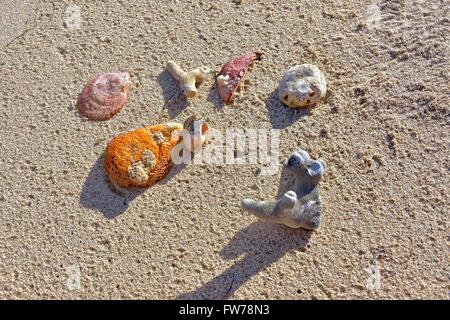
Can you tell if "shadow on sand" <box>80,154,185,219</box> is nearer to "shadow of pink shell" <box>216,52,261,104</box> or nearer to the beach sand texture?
the beach sand texture

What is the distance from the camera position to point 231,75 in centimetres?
311

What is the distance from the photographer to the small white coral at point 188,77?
3072 mm

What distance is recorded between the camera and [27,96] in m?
3.15

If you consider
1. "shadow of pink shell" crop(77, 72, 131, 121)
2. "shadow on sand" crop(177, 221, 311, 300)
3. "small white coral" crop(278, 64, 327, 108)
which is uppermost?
"shadow of pink shell" crop(77, 72, 131, 121)

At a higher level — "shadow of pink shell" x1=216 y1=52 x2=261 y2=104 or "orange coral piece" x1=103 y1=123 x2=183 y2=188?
"shadow of pink shell" x1=216 y1=52 x2=261 y2=104

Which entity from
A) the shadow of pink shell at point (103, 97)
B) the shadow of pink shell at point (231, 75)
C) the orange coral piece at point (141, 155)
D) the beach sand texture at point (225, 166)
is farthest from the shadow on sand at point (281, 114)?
the shadow of pink shell at point (103, 97)

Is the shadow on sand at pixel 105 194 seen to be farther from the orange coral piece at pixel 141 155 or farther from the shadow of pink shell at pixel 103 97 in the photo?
the shadow of pink shell at pixel 103 97

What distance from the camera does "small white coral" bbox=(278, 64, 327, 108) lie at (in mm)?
2969

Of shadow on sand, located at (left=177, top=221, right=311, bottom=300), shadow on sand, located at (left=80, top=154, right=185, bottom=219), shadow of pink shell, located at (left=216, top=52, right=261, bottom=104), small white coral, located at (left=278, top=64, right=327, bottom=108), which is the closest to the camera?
shadow on sand, located at (left=177, top=221, right=311, bottom=300)

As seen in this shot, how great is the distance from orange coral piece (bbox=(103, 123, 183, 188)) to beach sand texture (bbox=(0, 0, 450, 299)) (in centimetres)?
7

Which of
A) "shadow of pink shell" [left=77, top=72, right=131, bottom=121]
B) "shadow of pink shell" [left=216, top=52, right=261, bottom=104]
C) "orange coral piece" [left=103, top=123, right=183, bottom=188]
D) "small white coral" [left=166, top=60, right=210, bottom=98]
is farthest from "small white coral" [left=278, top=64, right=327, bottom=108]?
"shadow of pink shell" [left=77, top=72, right=131, bottom=121]

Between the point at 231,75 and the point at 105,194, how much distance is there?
89 cm

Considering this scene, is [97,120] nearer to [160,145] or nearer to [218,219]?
[160,145]
